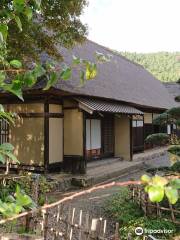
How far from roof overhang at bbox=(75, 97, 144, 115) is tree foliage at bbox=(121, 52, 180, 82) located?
1684 inches

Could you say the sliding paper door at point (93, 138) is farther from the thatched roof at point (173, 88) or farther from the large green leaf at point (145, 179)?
the thatched roof at point (173, 88)

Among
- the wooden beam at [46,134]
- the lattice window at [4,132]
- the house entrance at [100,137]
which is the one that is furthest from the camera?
the house entrance at [100,137]

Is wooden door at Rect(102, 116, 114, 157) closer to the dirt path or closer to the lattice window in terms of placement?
the lattice window

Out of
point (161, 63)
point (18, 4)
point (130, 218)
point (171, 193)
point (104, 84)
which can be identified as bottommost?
point (130, 218)

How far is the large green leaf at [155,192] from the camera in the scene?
0.80 metres

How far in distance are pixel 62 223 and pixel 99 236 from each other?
3.69 feet

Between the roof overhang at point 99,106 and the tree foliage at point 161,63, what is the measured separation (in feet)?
140

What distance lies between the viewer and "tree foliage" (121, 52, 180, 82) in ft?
194

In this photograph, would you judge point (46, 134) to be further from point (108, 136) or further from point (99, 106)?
point (108, 136)

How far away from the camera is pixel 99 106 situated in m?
11.8

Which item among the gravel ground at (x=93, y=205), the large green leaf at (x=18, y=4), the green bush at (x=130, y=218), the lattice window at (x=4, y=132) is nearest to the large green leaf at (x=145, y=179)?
the large green leaf at (x=18, y=4)

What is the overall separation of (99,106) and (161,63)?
65.1 metres

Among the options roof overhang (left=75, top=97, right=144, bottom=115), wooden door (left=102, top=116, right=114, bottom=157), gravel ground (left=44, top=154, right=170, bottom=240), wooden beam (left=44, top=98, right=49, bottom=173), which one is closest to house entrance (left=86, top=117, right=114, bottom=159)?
wooden door (left=102, top=116, right=114, bottom=157)

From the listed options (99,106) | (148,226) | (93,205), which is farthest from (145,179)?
(99,106)
